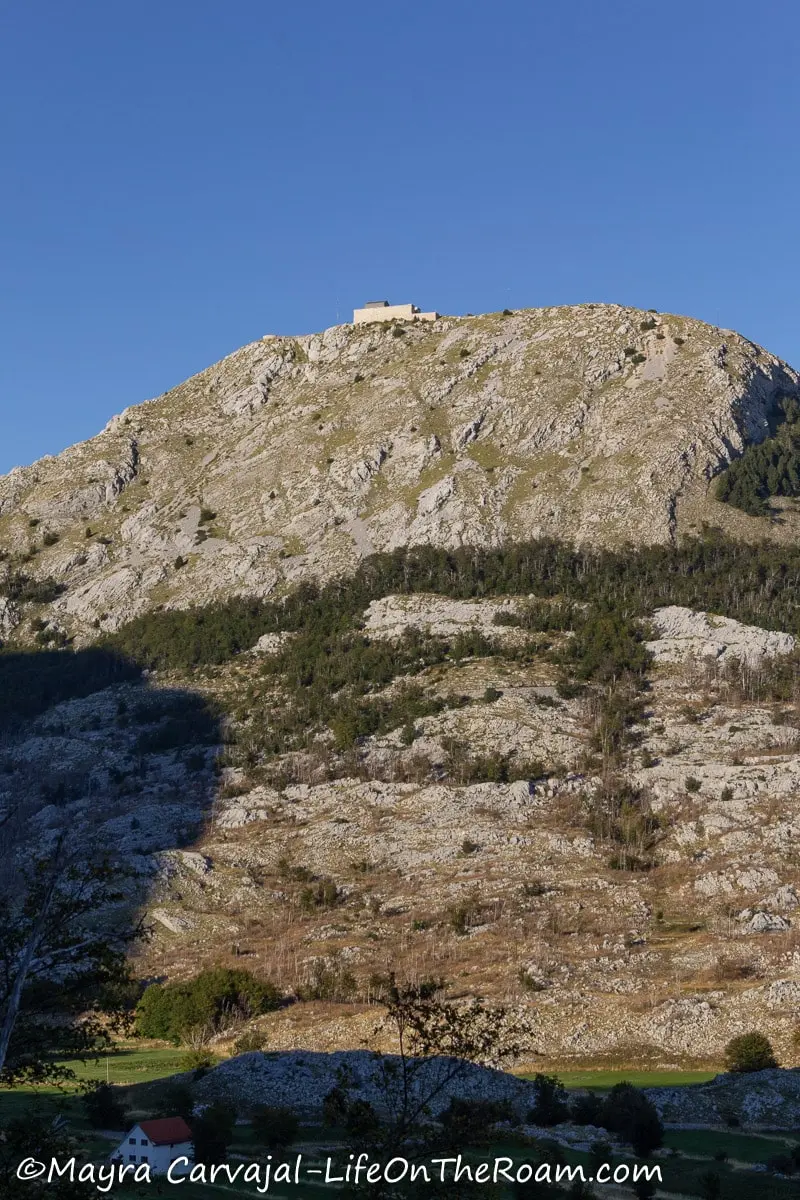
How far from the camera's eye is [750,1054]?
69438 mm

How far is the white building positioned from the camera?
152 feet

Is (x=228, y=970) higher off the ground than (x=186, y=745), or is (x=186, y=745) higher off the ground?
(x=186, y=745)

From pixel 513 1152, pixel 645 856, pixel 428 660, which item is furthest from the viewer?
pixel 428 660

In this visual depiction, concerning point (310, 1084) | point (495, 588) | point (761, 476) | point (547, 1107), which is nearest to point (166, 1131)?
point (310, 1084)

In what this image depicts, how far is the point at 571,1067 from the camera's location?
240 feet

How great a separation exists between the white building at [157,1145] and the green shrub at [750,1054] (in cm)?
3574

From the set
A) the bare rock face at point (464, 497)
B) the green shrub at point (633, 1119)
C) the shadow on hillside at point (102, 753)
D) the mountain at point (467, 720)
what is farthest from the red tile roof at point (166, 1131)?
the bare rock face at point (464, 497)

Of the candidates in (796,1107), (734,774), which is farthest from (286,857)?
(796,1107)

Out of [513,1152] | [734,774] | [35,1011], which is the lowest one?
[513,1152]

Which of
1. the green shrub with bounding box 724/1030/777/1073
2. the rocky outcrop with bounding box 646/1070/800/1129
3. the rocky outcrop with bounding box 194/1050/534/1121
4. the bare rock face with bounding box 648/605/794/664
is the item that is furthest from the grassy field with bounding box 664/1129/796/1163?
the bare rock face with bounding box 648/605/794/664

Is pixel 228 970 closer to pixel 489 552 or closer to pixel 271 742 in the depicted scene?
pixel 271 742

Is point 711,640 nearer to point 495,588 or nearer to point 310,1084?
point 495,588

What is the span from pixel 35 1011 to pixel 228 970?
204ft

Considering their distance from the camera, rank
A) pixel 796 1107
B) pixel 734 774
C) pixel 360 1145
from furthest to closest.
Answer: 1. pixel 734 774
2. pixel 796 1107
3. pixel 360 1145
